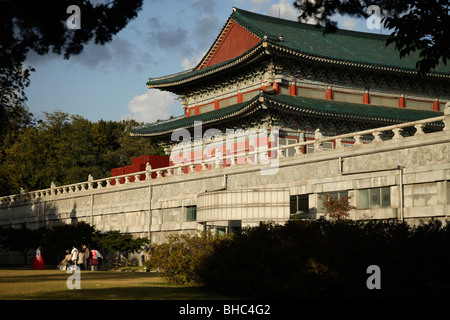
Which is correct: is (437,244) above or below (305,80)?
below

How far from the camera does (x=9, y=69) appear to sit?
14398 millimetres

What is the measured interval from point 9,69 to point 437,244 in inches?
421

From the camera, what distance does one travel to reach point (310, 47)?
41.0 meters

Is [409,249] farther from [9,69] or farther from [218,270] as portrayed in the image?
[9,69]

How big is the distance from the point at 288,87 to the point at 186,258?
2077 cm

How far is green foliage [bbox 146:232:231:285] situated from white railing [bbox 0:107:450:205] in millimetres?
7883

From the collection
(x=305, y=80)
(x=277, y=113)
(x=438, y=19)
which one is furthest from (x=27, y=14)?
(x=305, y=80)

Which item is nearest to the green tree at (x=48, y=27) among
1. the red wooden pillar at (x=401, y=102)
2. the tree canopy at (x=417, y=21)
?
the tree canopy at (x=417, y=21)

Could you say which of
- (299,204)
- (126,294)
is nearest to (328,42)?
(299,204)

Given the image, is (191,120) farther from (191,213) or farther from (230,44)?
(191,213)

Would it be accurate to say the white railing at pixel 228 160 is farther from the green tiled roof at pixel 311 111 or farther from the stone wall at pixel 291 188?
the green tiled roof at pixel 311 111

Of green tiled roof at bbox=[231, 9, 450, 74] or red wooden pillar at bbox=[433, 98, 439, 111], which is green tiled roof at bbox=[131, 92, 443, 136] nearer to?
red wooden pillar at bbox=[433, 98, 439, 111]

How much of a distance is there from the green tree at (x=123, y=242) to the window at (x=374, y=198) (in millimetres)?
14771

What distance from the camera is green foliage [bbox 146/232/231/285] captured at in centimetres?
1967
